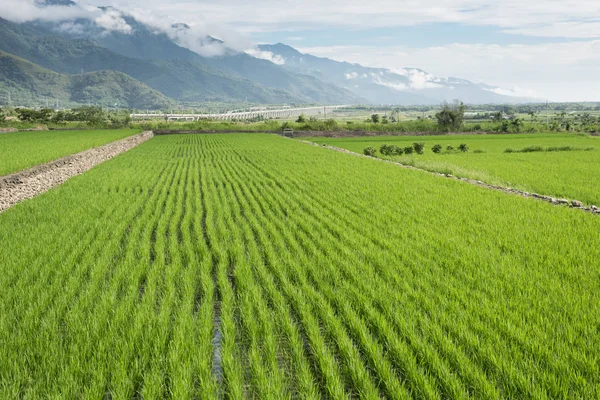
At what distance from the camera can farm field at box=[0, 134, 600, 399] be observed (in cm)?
383

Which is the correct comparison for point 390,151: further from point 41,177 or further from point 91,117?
point 91,117

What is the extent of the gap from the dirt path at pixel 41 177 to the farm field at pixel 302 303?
3.81 m

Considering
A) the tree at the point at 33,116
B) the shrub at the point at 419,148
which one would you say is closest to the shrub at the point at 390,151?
the shrub at the point at 419,148

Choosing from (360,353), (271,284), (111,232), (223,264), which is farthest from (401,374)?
(111,232)

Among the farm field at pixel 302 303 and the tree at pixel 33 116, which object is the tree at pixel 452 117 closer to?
the tree at pixel 33 116

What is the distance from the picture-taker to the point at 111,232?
915 cm

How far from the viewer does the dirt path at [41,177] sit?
13.8 meters

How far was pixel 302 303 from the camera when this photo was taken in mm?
5422

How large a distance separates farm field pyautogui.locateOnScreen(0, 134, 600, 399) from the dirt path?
12.5 ft

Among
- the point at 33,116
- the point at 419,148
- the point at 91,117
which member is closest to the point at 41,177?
the point at 419,148

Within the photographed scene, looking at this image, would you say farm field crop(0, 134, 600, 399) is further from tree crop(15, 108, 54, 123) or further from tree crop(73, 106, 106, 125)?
tree crop(15, 108, 54, 123)

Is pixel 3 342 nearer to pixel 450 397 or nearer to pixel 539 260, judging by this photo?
pixel 450 397

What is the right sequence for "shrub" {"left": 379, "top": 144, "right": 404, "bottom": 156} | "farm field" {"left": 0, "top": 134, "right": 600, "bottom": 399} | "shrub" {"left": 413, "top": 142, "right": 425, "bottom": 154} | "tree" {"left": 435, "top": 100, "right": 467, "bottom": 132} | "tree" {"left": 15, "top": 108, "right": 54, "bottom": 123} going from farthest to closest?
1. "tree" {"left": 435, "top": 100, "right": 467, "bottom": 132}
2. "tree" {"left": 15, "top": 108, "right": 54, "bottom": 123}
3. "shrub" {"left": 413, "top": 142, "right": 425, "bottom": 154}
4. "shrub" {"left": 379, "top": 144, "right": 404, "bottom": 156}
5. "farm field" {"left": 0, "top": 134, "right": 600, "bottom": 399}

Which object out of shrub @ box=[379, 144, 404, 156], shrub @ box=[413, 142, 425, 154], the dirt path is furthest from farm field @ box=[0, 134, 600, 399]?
shrub @ box=[413, 142, 425, 154]
